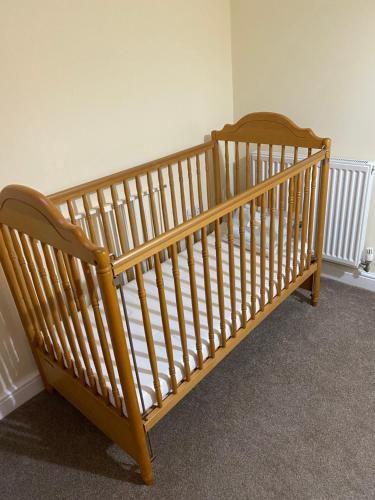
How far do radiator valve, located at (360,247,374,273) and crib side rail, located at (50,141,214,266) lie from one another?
41.0 inches

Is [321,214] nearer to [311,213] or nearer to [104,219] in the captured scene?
[311,213]

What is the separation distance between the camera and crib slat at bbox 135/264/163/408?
1.29m

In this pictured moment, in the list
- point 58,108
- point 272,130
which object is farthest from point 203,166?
point 58,108

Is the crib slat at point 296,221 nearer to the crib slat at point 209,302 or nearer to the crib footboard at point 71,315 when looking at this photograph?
the crib slat at point 209,302

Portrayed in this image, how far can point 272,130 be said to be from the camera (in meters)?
2.24

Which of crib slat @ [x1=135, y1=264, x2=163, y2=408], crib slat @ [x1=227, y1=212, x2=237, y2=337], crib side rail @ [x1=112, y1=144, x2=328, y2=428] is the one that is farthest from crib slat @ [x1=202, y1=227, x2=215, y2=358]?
crib slat @ [x1=135, y1=264, x2=163, y2=408]

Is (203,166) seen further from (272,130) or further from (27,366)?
(27,366)

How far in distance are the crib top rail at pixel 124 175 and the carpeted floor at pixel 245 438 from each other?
998 mm

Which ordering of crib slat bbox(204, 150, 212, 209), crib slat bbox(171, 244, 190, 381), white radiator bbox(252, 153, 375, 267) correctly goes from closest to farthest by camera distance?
crib slat bbox(171, 244, 190, 381)
white radiator bbox(252, 153, 375, 267)
crib slat bbox(204, 150, 212, 209)

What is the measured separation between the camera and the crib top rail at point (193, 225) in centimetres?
123

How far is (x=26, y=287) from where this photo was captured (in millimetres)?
1658

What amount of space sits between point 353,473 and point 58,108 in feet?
6.27

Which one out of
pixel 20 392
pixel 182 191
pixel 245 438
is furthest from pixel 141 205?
pixel 245 438

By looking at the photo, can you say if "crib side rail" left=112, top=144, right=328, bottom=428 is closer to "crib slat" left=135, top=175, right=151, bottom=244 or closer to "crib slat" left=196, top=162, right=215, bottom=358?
"crib slat" left=196, top=162, right=215, bottom=358
